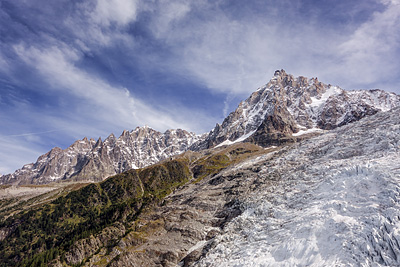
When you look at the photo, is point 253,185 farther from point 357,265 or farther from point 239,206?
point 357,265

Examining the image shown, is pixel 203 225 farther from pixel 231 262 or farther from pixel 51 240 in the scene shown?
pixel 51 240

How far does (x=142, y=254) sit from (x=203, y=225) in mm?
21454

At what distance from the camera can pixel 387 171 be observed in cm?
4950

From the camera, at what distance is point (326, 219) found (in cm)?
4344

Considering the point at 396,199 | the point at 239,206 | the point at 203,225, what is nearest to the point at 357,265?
the point at 396,199

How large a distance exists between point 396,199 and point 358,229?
10143 millimetres

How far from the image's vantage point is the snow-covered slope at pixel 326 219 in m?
35.1

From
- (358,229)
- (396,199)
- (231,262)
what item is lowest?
(231,262)

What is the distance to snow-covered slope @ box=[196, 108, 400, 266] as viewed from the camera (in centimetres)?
3512

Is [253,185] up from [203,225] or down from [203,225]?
up

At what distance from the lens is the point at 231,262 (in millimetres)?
47250

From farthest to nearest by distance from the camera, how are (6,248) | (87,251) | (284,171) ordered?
(6,248)
(87,251)
(284,171)

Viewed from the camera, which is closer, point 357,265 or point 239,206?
point 357,265

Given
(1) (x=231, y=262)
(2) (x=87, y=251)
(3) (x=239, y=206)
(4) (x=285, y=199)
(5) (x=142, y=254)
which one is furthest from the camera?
(2) (x=87, y=251)
